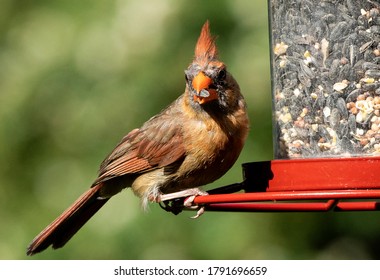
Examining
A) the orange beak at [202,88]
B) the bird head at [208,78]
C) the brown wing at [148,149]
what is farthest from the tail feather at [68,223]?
the orange beak at [202,88]

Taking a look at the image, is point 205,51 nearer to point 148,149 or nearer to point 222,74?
point 222,74

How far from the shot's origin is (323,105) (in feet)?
15.0

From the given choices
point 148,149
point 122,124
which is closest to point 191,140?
point 148,149

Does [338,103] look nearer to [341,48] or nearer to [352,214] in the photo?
[341,48]

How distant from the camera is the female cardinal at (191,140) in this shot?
4.77 metres

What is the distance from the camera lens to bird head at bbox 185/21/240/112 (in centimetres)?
466

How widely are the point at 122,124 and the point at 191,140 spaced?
1216 mm

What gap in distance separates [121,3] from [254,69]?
91 cm

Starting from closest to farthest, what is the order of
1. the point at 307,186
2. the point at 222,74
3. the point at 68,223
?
the point at 307,186 → the point at 222,74 → the point at 68,223

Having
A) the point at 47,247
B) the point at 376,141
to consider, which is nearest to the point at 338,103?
the point at 376,141

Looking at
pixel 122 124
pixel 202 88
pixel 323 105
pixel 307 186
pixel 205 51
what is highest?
pixel 205 51

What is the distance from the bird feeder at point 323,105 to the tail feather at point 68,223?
1.17 meters

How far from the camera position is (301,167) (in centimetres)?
432

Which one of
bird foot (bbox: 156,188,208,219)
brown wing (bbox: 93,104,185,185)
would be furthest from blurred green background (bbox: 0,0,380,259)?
bird foot (bbox: 156,188,208,219)
